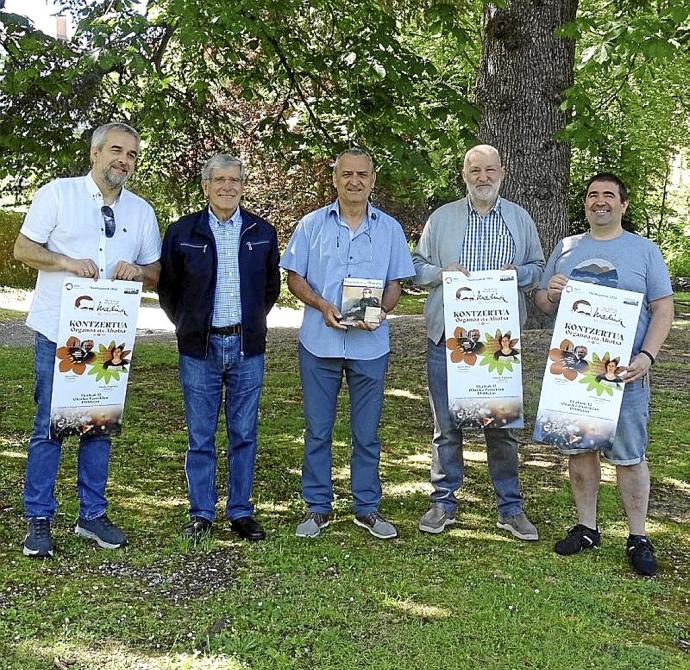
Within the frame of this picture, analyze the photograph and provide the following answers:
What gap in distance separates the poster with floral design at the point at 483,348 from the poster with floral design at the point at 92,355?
1.68 metres

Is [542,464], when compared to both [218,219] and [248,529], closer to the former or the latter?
[248,529]

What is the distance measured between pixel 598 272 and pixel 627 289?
0.55 ft

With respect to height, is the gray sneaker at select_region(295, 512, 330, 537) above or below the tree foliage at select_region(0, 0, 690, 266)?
below

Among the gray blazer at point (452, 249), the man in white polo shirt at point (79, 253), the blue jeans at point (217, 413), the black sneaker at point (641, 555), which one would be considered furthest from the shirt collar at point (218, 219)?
the black sneaker at point (641, 555)

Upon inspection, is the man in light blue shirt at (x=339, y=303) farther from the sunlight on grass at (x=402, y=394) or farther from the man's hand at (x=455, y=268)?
the sunlight on grass at (x=402, y=394)

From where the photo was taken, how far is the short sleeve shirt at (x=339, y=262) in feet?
16.2

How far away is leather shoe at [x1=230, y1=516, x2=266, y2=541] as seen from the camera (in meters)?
5.02

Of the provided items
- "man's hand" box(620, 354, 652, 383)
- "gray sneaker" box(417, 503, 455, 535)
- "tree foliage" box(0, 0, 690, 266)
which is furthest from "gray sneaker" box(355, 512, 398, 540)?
"tree foliage" box(0, 0, 690, 266)

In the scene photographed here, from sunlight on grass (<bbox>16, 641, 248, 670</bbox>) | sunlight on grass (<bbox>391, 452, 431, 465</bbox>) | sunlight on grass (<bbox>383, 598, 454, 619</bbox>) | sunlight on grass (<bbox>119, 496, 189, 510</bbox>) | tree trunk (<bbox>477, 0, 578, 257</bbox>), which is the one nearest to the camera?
sunlight on grass (<bbox>16, 641, 248, 670</bbox>)

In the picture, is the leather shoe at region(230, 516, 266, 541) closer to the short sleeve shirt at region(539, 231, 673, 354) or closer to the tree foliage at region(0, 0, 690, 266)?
the short sleeve shirt at region(539, 231, 673, 354)

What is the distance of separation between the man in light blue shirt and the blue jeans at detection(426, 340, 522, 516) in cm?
32

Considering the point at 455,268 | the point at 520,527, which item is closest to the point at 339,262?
the point at 455,268

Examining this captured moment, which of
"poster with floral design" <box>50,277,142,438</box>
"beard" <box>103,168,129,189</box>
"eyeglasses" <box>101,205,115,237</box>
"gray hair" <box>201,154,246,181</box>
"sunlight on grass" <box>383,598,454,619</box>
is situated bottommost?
"sunlight on grass" <box>383,598,454,619</box>

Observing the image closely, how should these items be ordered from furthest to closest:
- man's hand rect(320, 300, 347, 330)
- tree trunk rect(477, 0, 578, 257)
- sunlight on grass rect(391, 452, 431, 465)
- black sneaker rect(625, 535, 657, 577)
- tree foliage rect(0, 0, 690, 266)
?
tree trunk rect(477, 0, 578, 257) < tree foliage rect(0, 0, 690, 266) < sunlight on grass rect(391, 452, 431, 465) < man's hand rect(320, 300, 347, 330) < black sneaker rect(625, 535, 657, 577)
